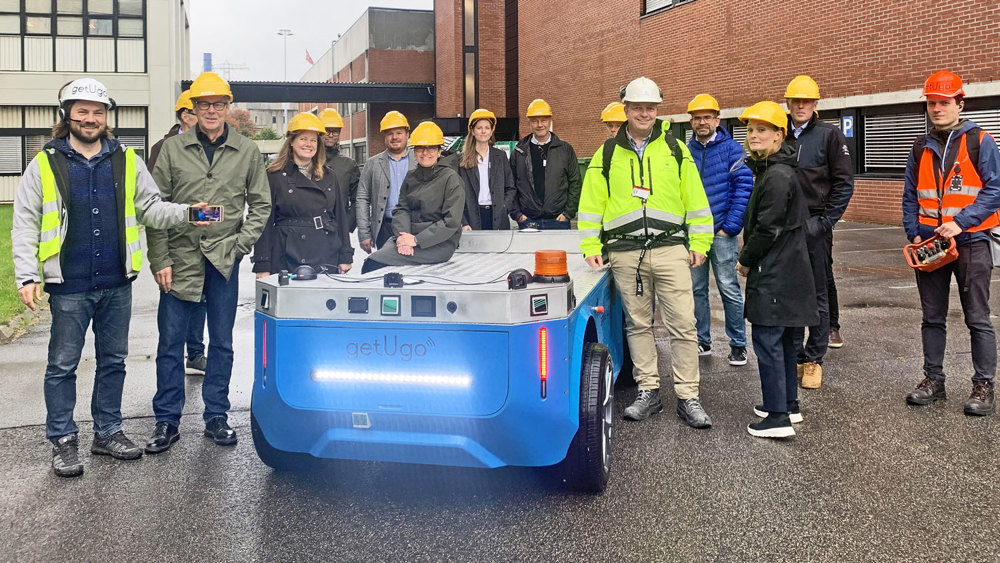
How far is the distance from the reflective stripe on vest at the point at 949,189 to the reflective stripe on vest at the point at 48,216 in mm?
5311

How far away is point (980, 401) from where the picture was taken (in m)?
5.57

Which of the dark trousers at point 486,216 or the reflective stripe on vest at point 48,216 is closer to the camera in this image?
the reflective stripe on vest at point 48,216

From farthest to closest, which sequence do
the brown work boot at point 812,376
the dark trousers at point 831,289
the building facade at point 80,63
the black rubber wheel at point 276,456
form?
the building facade at point 80,63, the dark trousers at point 831,289, the brown work boot at point 812,376, the black rubber wheel at point 276,456

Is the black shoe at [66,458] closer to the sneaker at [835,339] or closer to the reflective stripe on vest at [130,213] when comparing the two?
the reflective stripe on vest at [130,213]

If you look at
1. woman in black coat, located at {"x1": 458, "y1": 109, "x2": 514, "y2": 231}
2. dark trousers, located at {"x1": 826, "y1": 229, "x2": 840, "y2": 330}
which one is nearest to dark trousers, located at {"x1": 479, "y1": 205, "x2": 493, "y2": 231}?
woman in black coat, located at {"x1": 458, "y1": 109, "x2": 514, "y2": 231}

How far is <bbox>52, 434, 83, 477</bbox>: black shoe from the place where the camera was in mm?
4617

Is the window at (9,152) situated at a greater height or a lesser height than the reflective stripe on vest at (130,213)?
greater

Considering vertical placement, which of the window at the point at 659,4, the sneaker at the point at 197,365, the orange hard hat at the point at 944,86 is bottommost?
the sneaker at the point at 197,365

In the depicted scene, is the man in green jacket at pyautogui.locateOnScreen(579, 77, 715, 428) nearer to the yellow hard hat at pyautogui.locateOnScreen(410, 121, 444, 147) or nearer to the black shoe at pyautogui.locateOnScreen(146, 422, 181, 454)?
the yellow hard hat at pyautogui.locateOnScreen(410, 121, 444, 147)

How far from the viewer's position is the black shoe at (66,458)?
462cm

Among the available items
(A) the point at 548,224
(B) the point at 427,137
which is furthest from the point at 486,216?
(B) the point at 427,137

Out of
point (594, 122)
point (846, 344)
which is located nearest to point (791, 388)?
point (846, 344)

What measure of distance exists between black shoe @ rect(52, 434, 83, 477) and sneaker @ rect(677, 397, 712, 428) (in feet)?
11.4

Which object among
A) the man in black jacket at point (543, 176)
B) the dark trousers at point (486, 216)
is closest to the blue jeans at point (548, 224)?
the man in black jacket at point (543, 176)
